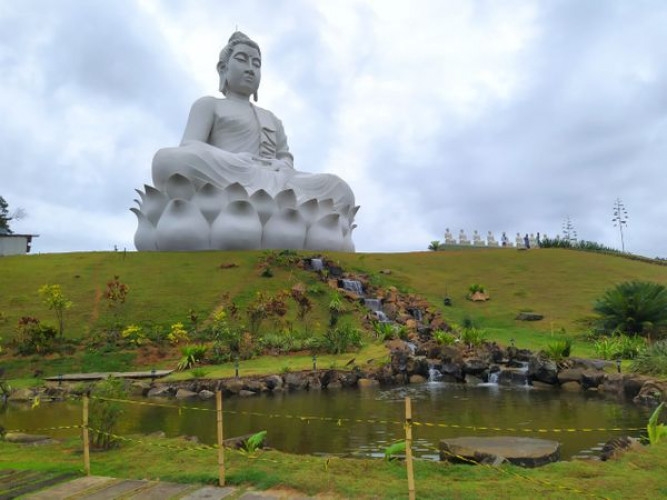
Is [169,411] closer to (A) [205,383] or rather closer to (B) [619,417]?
(A) [205,383]

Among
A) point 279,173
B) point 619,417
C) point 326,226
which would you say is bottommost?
point 619,417

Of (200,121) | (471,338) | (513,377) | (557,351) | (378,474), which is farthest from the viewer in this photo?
(200,121)

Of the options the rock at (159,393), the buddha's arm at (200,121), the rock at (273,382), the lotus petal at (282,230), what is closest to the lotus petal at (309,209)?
the lotus petal at (282,230)

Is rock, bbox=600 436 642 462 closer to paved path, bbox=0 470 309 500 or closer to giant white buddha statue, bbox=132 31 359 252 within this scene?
paved path, bbox=0 470 309 500

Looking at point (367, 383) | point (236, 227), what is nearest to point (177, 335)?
point (367, 383)

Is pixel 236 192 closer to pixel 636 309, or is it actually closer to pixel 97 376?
pixel 97 376

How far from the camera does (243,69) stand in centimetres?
3269

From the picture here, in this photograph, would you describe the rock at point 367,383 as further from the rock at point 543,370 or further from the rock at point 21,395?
the rock at point 21,395

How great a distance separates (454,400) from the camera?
39.7ft

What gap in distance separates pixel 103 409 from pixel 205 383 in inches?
276

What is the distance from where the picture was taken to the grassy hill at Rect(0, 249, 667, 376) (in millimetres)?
21094

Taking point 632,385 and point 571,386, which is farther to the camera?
point 571,386

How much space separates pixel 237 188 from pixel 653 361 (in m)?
21.2

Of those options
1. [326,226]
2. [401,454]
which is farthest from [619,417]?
[326,226]
